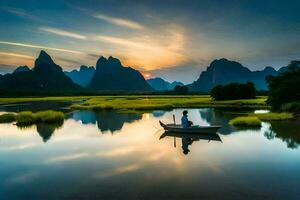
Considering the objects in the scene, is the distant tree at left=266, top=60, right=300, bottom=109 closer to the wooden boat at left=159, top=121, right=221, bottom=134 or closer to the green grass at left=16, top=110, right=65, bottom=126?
the wooden boat at left=159, top=121, right=221, bottom=134

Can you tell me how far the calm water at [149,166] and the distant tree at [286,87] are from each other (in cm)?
2448

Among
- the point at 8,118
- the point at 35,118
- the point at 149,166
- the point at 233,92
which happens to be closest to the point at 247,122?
the point at 149,166

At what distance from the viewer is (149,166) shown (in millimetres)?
18516

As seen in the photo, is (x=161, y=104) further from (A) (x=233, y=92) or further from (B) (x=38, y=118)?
(B) (x=38, y=118)

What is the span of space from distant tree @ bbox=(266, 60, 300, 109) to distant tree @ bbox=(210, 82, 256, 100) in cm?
3877

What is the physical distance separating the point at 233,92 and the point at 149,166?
3405 inches

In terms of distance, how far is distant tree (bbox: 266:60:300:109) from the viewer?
54.0m

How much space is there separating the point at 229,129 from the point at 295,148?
35.2 ft

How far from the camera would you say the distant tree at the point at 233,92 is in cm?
9981

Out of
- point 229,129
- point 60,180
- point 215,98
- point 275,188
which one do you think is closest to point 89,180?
point 60,180

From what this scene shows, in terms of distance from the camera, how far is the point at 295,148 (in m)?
23.1

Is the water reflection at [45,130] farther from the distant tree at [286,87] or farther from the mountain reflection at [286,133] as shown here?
the distant tree at [286,87]

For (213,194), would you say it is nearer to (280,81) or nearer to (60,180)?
(60,180)

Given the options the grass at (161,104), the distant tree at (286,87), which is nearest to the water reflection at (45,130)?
the grass at (161,104)
